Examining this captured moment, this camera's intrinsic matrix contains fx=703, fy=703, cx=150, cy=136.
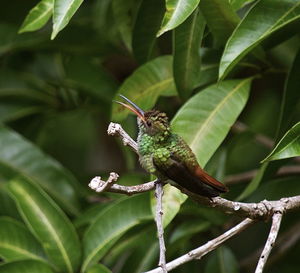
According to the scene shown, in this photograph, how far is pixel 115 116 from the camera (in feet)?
9.89

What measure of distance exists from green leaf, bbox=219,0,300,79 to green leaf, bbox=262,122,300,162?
34cm

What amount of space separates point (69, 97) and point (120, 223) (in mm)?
1106

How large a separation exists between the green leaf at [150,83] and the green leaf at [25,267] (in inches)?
27.9

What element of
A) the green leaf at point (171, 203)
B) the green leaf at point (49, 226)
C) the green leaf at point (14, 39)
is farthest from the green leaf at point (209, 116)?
the green leaf at point (14, 39)

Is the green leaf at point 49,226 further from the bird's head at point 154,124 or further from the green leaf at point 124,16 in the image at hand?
the bird's head at point 154,124

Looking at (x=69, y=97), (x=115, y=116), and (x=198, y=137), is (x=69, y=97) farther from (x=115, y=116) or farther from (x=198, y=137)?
(x=198, y=137)

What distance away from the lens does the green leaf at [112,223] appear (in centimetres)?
291

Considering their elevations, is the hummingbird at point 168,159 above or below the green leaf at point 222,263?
above

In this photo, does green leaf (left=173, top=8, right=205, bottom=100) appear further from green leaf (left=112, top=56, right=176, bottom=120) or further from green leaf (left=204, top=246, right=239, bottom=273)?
green leaf (left=204, top=246, right=239, bottom=273)

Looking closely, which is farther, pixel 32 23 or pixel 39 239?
pixel 39 239

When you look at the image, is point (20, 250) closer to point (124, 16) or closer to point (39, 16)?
point (39, 16)

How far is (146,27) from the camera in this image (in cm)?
296

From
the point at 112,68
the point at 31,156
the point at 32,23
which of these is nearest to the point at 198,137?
the point at 32,23

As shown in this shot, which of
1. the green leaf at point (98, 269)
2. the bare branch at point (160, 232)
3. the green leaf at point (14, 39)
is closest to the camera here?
the bare branch at point (160, 232)
